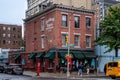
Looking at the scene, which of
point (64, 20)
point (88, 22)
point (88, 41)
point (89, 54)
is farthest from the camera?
A: point (88, 22)

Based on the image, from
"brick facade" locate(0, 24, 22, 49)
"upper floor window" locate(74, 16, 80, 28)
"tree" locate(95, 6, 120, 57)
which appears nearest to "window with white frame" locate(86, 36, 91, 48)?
"upper floor window" locate(74, 16, 80, 28)

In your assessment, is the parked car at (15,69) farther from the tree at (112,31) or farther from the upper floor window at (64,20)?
the tree at (112,31)

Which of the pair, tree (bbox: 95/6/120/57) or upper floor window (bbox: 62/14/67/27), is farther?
upper floor window (bbox: 62/14/67/27)

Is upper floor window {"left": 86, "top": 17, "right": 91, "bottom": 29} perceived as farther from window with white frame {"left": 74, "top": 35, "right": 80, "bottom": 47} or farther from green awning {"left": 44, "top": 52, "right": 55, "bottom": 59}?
green awning {"left": 44, "top": 52, "right": 55, "bottom": 59}

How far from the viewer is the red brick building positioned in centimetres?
4866

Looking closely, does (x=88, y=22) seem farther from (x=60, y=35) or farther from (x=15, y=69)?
(x=15, y=69)

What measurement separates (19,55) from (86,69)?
18.0 m

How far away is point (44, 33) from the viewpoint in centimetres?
5262

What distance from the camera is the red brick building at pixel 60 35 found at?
1916 inches

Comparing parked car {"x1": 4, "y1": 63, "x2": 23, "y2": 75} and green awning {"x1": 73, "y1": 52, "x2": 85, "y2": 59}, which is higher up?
green awning {"x1": 73, "y1": 52, "x2": 85, "y2": 59}

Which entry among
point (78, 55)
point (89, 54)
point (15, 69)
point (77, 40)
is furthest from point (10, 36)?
point (15, 69)

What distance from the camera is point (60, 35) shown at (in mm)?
49000

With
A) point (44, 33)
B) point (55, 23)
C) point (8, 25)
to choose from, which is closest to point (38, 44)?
point (44, 33)

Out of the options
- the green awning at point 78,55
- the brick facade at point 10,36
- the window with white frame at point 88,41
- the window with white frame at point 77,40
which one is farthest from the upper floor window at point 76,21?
the brick facade at point 10,36
